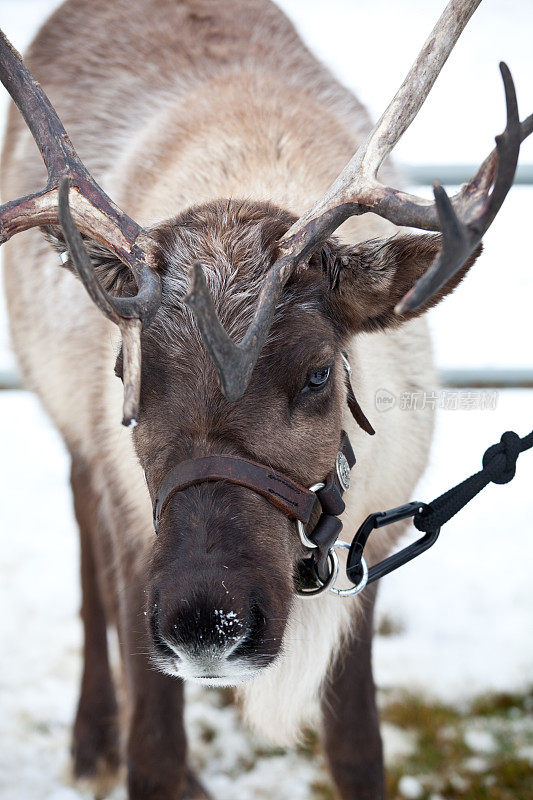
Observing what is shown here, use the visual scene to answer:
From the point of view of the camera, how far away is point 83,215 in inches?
79.4

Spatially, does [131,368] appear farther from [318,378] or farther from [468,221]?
[468,221]

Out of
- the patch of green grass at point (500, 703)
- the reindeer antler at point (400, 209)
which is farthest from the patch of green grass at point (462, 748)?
the reindeer antler at point (400, 209)

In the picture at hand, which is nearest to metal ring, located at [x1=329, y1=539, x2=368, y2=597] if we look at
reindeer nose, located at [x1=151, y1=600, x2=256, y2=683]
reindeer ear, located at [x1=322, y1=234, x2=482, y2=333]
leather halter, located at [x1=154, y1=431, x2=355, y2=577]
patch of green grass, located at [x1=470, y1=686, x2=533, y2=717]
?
leather halter, located at [x1=154, y1=431, x2=355, y2=577]

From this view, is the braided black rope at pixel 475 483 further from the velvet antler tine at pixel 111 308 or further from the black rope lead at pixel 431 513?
the velvet antler tine at pixel 111 308

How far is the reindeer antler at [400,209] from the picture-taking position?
64.8 inches

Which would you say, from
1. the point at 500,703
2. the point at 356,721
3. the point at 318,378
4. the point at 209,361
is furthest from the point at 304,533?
the point at 500,703

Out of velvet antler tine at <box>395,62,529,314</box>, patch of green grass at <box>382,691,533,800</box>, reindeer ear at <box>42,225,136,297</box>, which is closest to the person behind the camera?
velvet antler tine at <box>395,62,529,314</box>

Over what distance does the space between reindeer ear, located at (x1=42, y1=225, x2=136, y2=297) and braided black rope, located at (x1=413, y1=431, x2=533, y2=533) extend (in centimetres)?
95

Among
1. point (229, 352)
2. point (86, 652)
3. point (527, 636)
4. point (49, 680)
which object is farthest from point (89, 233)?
point (527, 636)

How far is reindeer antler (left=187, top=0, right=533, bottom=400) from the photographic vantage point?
1.65 metres

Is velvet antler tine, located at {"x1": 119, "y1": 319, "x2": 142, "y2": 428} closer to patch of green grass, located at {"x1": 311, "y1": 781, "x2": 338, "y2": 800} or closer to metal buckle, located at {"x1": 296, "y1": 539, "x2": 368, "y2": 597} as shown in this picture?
metal buckle, located at {"x1": 296, "y1": 539, "x2": 368, "y2": 597}

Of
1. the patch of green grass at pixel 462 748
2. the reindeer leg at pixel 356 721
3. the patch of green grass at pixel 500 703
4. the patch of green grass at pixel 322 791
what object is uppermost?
the reindeer leg at pixel 356 721

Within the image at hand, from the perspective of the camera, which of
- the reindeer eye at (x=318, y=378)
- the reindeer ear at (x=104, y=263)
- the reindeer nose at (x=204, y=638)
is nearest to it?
the reindeer nose at (x=204, y=638)

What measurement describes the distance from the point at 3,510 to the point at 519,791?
3.25m
